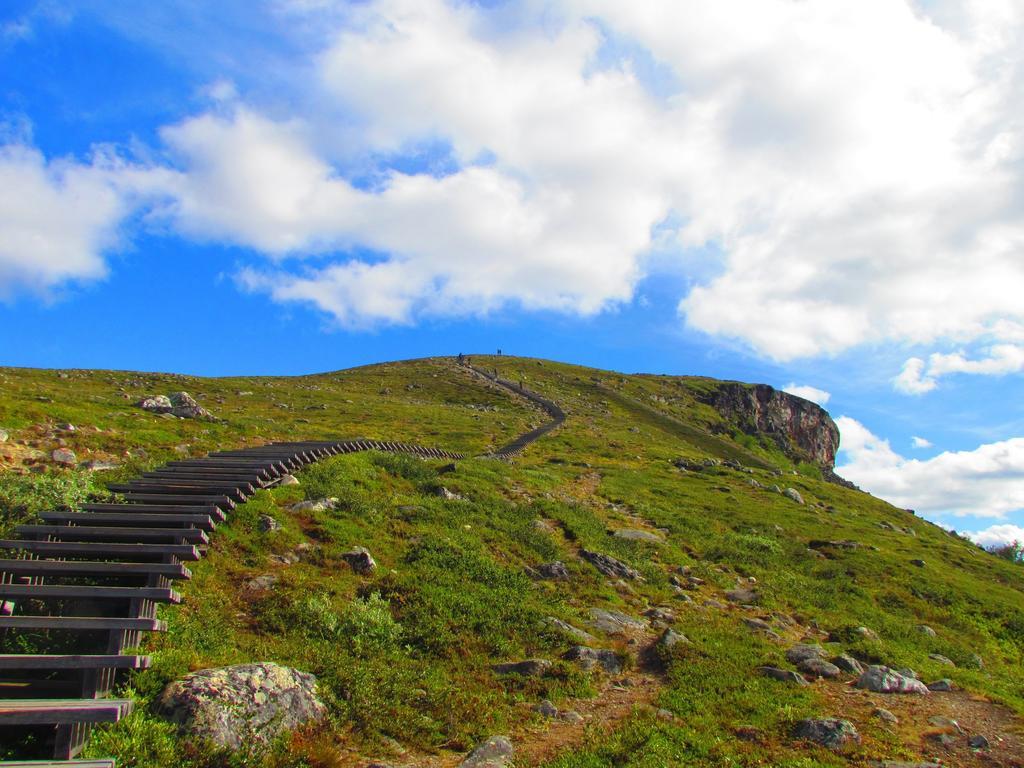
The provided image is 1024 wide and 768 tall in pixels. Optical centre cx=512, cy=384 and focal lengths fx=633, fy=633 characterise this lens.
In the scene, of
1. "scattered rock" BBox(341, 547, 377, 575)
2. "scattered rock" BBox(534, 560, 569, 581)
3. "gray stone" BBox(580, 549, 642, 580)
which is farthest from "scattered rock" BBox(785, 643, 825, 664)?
"scattered rock" BBox(341, 547, 377, 575)

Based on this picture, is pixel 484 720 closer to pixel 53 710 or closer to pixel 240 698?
pixel 240 698

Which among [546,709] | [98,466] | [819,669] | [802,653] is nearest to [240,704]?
[546,709]

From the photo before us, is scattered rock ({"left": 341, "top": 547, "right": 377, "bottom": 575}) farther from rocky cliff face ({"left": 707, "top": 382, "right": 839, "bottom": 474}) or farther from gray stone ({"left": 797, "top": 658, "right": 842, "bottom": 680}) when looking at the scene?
rocky cliff face ({"left": 707, "top": 382, "right": 839, "bottom": 474})

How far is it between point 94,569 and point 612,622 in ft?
34.6

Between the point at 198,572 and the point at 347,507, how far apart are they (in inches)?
230

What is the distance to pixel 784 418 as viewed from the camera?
16162cm

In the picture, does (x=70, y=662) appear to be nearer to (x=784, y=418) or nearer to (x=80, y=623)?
(x=80, y=623)

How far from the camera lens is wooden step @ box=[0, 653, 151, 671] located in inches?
283

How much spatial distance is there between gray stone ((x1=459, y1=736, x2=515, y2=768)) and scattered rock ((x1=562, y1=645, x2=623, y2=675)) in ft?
11.3

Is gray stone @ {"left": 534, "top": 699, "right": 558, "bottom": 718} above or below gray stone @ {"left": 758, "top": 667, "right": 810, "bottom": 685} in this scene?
below

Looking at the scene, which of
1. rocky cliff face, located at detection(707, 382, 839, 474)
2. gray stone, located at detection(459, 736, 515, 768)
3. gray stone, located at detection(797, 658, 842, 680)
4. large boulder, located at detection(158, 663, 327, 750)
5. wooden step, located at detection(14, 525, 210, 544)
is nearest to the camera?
large boulder, located at detection(158, 663, 327, 750)

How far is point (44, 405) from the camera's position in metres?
24.0

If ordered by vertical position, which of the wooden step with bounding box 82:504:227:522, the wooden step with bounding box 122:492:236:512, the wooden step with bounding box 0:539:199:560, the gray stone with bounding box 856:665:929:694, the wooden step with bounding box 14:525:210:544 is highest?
the wooden step with bounding box 122:492:236:512

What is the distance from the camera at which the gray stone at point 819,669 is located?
44.0 ft
